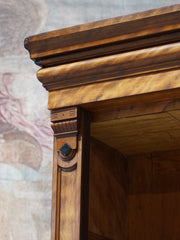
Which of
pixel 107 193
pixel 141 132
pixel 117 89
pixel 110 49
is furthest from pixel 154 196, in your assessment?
pixel 110 49

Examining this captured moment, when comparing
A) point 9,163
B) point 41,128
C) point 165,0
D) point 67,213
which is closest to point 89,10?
point 165,0

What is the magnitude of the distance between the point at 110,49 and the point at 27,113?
1567 millimetres

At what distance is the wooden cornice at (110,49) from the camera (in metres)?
2.51

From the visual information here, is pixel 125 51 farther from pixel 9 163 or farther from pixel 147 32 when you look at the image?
pixel 9 163

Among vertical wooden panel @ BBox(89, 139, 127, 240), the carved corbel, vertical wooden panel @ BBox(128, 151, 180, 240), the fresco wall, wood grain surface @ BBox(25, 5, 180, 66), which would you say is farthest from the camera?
the fresco wall

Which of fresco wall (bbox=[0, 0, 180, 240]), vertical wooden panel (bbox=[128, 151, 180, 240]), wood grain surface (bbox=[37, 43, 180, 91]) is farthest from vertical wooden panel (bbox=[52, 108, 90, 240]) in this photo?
fresco wall (bbox=[0, 0, 180, 240])

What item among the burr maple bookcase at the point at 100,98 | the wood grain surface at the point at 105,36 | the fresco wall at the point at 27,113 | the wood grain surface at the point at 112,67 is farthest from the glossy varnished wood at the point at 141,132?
the fresco wall at the point at 27,113

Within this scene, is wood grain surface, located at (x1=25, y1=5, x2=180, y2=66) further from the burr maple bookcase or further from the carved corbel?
the carved corbel

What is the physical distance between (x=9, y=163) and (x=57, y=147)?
1.34m

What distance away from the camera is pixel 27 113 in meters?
4.08

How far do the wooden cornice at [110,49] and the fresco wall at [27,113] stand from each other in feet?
4.28

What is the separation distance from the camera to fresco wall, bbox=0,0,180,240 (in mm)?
3887

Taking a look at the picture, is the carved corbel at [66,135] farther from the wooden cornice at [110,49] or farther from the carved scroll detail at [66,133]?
the wooden cornice at [110,49]

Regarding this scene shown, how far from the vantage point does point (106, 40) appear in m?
2.61
